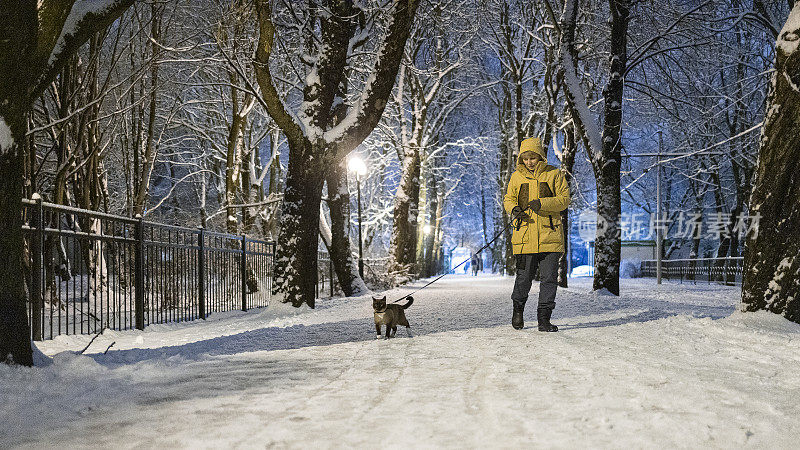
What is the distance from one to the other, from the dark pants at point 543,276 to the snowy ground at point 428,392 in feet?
1.39

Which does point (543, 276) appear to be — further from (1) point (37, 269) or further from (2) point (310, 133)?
(1) point (37, 269)

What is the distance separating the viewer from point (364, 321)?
840 centimetres

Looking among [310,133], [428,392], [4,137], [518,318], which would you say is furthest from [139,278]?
[428,392]

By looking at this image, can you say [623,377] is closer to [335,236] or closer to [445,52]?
[335,236]

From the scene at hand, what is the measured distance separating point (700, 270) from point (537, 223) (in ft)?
79.3

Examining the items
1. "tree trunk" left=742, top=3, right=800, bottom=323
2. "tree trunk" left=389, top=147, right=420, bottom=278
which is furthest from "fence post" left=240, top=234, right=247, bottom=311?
"tree trunk" left=389, top=147, right=420, bottom=278

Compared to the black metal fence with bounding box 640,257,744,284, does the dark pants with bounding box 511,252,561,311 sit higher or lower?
higher

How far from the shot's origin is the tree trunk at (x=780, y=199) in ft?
21.9

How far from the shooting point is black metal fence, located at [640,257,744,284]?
79.7 ft

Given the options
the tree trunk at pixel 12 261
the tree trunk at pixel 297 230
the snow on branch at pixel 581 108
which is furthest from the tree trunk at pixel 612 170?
the tree trunk at pixel 12 261

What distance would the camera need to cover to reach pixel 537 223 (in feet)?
22.0

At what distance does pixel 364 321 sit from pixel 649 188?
36828mm

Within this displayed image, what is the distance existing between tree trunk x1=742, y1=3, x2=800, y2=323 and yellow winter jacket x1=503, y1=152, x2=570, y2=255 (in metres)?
2.32

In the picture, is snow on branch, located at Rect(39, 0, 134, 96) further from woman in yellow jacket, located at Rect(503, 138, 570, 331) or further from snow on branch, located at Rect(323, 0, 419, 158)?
snow on branch, located at Rect(323, 0, 419, 158)
